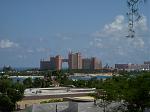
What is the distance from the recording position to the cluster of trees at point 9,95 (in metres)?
46.5

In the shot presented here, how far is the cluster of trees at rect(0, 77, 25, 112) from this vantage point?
4647 centimetres

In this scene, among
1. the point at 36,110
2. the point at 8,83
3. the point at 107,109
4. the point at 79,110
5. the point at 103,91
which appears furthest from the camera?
the point at 8,83

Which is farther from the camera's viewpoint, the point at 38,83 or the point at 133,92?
the point at 38,83

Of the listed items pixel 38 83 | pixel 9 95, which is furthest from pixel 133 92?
pixel 38 83

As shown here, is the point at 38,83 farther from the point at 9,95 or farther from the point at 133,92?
the point at 133,92

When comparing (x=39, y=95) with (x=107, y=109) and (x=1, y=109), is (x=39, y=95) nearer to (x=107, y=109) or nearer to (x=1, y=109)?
(x=1, y=109)

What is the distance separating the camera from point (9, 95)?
4725cm

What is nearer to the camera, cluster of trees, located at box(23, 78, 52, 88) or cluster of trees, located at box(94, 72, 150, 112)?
cluster of trees, located at box(94, 72, 150, 112)

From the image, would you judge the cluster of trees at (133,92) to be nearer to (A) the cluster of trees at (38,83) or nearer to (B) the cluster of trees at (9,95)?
(B) the cluster of trees at (9,95)

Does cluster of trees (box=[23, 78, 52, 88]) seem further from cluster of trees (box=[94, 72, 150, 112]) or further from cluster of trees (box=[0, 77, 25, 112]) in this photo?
cluster of trees (box=[94, 72, 150, 112])

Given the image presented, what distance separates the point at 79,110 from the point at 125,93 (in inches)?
473

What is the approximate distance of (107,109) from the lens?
98.0ft

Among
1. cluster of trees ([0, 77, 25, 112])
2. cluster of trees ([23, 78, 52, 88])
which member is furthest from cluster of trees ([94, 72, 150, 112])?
cluster of trees ([23, 78, 52, 88])

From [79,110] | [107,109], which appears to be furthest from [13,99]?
[107,109]
